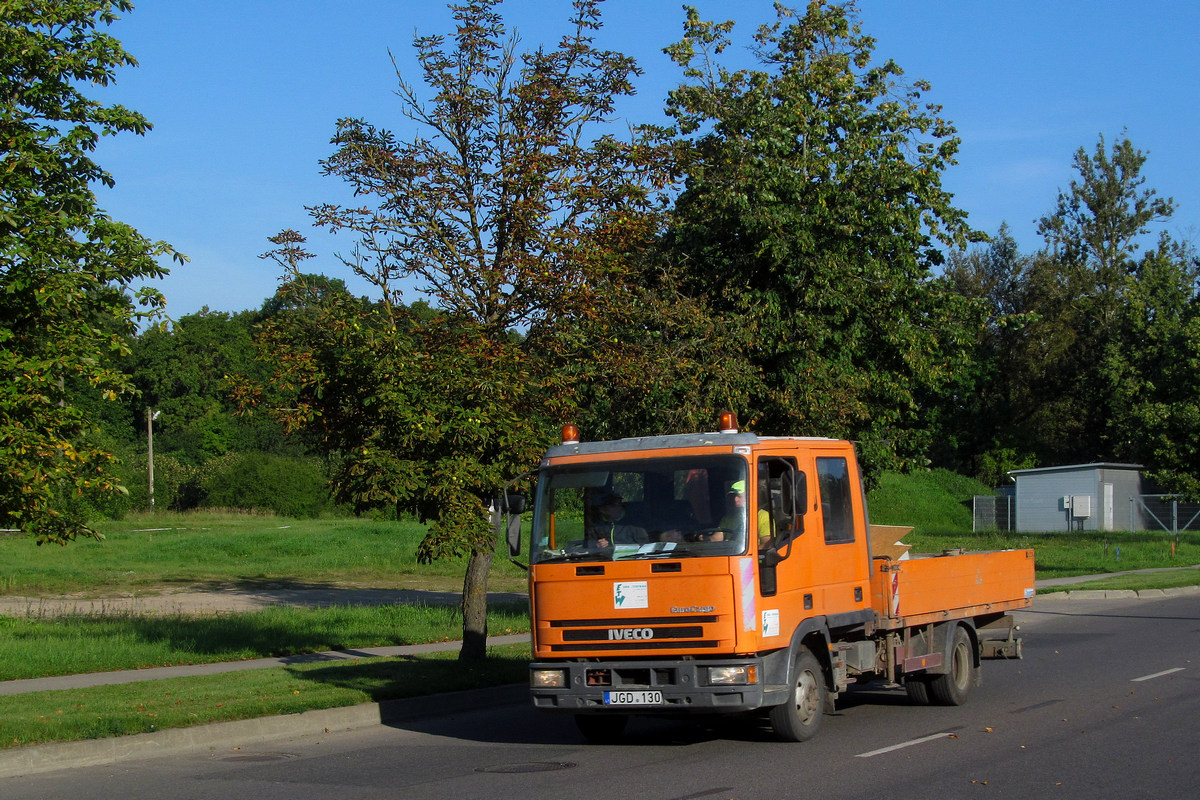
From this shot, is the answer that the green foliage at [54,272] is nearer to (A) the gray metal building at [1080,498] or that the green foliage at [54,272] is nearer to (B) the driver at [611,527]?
(B) the driver at [611,527]

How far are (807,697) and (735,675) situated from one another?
1224 mm

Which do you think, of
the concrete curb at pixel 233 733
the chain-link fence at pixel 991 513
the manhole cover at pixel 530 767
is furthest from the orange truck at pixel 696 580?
the chain-link fence at pixel 991 513

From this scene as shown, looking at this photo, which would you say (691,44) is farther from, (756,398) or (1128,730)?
(1128,730)

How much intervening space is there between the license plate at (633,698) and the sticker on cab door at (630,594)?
0.68m

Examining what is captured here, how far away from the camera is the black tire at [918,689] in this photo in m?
12.3

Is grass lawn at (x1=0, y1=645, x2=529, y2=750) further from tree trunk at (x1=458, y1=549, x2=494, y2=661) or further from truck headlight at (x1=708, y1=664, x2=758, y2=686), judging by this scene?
truck headlight at (x1=708, y1=664, x2=758, y2=686)

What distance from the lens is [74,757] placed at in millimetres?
9617

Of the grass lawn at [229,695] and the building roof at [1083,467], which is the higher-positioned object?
the building roof at [1083,467]

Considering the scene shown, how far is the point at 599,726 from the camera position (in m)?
10.7

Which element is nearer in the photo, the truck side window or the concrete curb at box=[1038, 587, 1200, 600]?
the truck side window

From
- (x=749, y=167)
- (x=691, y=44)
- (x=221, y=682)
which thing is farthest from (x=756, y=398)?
(x=221, y=682)

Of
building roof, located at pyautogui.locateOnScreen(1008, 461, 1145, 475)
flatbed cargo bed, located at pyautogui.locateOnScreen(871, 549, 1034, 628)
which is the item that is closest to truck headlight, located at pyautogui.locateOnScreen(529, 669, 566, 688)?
flatbed cargo bed, located at pyautogui.locateOnScreen(871, 549, 1034, 628)

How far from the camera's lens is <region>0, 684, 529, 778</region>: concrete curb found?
9.43 meters

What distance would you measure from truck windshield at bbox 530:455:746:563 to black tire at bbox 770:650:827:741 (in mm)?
1396
